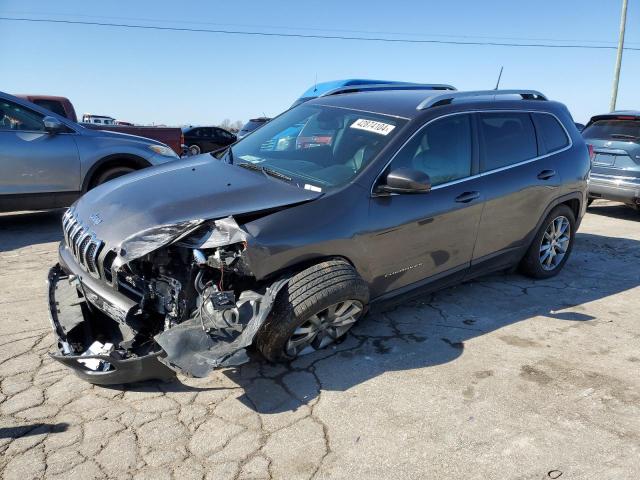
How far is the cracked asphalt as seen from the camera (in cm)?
255

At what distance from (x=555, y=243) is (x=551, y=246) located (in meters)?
0.07

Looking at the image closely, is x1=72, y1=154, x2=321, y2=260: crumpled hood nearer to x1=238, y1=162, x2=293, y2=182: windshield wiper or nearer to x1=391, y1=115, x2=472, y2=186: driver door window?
x1=238, y1=162, x2=293, y2=182: windshield wiper

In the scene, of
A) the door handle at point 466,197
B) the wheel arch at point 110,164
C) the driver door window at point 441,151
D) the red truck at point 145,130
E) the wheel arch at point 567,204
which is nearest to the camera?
the driver door window at point 441,151

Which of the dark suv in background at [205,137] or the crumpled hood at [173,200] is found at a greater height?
the crumpled hood at [173,200]

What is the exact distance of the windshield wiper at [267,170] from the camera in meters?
3.64

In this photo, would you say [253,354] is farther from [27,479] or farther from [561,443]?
[561,443]

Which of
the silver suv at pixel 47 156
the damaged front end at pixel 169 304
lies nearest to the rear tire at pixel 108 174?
the silver suv at pixel 47 156

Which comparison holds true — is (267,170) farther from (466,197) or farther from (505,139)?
(505,139)

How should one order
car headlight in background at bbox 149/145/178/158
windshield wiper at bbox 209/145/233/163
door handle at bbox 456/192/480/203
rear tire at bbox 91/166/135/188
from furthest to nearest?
car headlight in background at bbox 149/145/178/158 → rear tire at bbox 91/166/135/188 → windshield wiper at bbox 209/145/233/163 → door handle at bbox 456/192/480/203

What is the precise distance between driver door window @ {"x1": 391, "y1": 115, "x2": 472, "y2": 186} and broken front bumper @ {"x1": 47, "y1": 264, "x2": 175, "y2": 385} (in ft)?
6.67

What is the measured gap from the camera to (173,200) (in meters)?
3.26

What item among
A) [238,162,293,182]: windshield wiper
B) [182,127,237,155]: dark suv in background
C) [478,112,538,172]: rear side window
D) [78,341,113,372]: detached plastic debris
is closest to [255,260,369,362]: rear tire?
[238,162,293,182]: windshield wiper

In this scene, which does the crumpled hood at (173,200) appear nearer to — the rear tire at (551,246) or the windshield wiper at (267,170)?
the windshield wiper at (267,170)

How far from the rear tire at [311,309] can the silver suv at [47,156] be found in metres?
4.59
